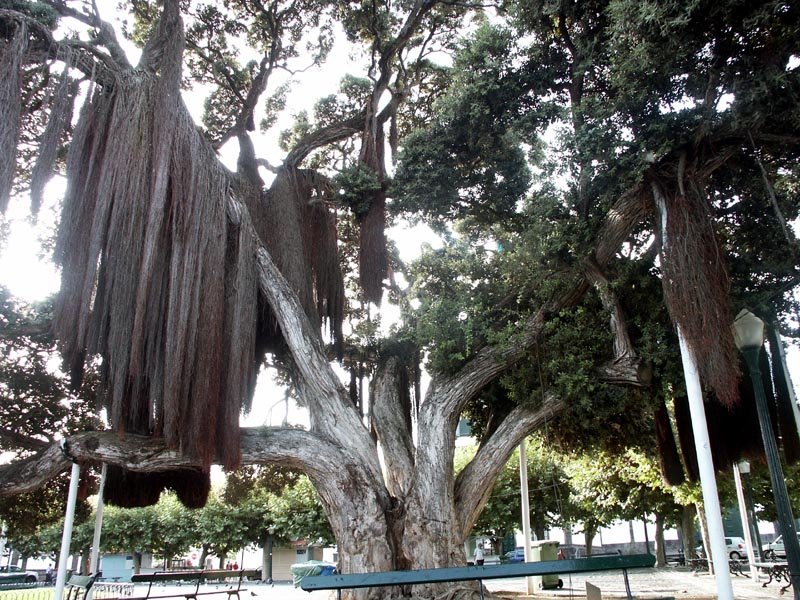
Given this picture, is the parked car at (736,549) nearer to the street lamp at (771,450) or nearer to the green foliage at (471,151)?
the green foliage at (471,151)

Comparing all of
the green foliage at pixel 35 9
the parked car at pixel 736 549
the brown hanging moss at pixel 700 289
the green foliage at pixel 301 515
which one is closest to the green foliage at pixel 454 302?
the brown hanging moss at pixel 700 289

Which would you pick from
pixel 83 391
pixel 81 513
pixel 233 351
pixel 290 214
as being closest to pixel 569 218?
pixel 290 214

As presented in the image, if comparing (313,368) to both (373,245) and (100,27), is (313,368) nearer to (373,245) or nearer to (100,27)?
(373,245)

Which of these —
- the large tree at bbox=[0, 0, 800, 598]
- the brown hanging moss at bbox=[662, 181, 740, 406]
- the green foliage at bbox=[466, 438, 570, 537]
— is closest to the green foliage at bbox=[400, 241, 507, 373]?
the large tree at bbox=[0, 0, 800, 598]

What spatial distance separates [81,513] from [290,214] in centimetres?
720

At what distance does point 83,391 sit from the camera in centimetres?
1009

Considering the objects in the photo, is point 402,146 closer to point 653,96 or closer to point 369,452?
point 653,96

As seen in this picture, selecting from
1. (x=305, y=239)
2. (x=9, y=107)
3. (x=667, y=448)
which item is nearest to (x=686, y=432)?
(x=667, y=448)

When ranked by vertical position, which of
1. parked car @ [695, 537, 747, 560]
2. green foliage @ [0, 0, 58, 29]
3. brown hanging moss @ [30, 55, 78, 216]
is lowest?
parked car @ [695, 537, 747, 560]

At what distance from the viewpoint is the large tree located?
21.7ft

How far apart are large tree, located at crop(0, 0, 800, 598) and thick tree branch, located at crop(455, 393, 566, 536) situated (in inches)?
1.2

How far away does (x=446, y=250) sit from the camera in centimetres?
1062

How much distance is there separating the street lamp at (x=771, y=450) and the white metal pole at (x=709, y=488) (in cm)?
50

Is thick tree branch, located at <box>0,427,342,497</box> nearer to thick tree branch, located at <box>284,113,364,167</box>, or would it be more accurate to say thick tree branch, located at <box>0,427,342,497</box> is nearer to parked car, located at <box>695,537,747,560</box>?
thick tree branch, located at <box>284,113,364,167</box>
